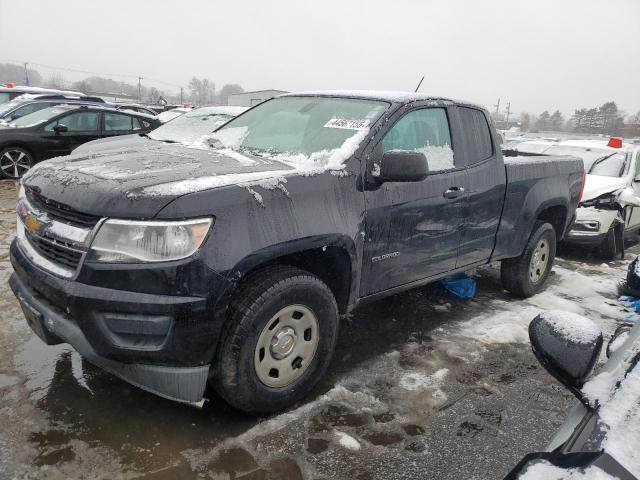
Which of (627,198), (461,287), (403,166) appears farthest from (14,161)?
(627,198)

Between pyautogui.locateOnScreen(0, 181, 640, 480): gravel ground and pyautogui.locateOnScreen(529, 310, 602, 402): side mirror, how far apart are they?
110 centimetres

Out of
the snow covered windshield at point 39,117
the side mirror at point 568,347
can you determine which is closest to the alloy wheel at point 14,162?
the snow covered windshield at point 39,117

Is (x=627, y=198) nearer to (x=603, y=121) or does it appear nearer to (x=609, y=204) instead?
(x=609, y=204)

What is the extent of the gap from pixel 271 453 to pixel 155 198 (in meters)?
1.36

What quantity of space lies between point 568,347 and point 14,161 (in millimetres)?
9458

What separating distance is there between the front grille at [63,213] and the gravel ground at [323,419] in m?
1.05

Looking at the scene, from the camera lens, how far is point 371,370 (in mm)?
3391

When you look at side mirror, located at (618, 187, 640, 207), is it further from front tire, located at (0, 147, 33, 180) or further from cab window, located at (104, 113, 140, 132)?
front tire, located at (0, 147, 33, 180)

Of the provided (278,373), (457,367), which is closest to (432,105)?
(457,367)

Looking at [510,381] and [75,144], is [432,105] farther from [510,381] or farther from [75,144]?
[75,144]

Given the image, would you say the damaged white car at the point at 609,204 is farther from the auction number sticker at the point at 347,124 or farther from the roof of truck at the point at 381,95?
A: the auction number sticker at the point at 347,124

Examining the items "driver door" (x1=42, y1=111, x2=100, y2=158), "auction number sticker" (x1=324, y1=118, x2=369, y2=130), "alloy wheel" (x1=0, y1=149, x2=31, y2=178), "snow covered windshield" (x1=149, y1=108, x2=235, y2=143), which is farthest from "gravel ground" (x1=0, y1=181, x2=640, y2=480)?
"driver door" (x1=42, y1=111, x2=100, y2=158)

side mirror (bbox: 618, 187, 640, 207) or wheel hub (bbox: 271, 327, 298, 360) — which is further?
side mirror (bbox: 618, 187, 640, 207)

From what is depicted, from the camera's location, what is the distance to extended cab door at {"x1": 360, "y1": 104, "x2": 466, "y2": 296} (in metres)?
3.11
